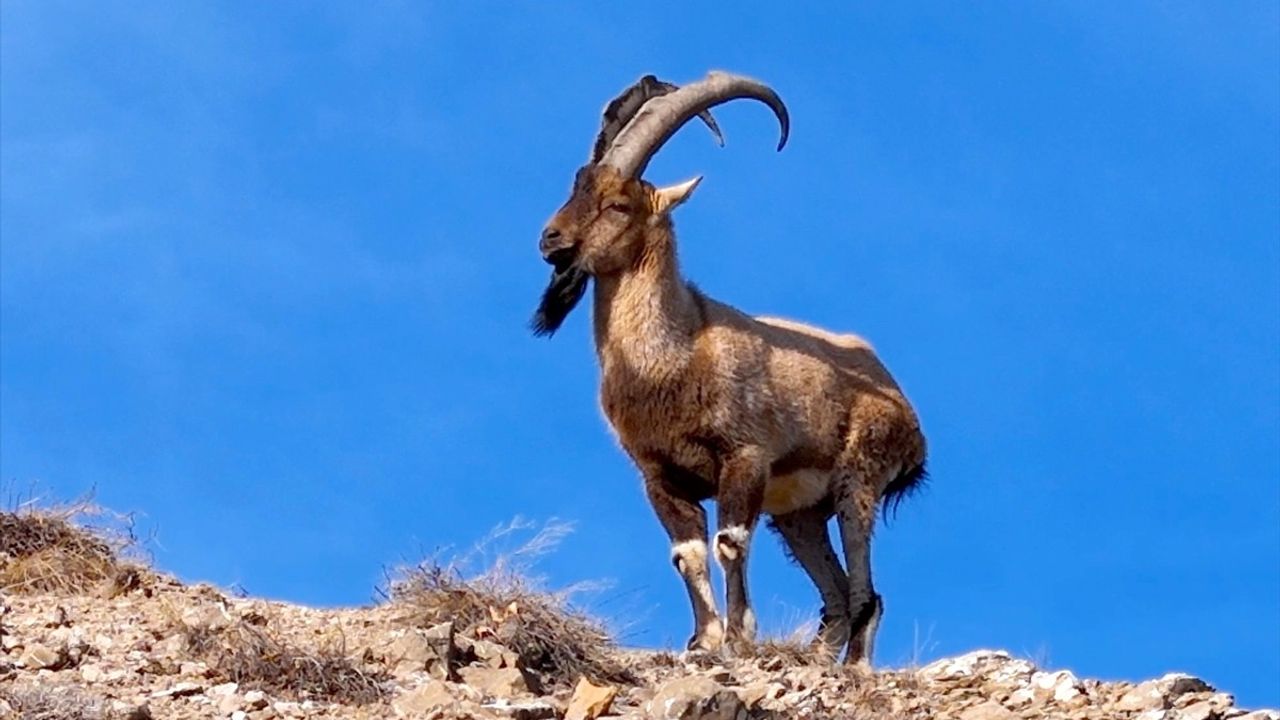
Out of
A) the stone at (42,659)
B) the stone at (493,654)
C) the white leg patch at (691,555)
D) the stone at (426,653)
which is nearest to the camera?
the stone at (42,659)

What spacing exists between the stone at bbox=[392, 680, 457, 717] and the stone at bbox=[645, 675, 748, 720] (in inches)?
34.1

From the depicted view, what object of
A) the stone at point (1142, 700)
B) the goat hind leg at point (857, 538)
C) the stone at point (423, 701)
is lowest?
the stone at point (423, 701)

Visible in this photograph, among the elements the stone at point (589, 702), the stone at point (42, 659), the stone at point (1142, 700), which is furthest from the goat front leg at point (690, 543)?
the stone at point (42, 659)

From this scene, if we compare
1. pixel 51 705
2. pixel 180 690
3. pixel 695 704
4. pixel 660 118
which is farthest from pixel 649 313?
pixel 51 705

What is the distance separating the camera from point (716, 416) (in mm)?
13047

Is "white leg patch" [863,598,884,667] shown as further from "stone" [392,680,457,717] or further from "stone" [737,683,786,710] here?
"stone" [392,680,457,717]

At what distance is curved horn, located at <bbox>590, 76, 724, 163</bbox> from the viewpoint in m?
14.1

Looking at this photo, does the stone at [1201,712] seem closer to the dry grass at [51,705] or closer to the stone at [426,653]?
the stone at [426,653]

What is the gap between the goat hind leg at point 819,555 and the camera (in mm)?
14211

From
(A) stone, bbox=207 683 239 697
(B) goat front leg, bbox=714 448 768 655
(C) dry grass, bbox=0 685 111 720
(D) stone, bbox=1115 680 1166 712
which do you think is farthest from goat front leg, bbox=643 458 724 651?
(C) dry grass, bbox=0 685 111 720

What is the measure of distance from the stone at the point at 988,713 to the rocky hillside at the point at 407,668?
14 mm

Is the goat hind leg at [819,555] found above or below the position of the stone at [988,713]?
above

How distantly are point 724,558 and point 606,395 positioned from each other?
4.20 feet

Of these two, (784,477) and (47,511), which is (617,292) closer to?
(784,477)
